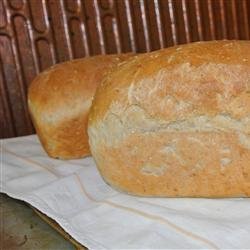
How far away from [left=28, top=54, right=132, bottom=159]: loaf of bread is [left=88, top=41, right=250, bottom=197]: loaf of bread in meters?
0.28

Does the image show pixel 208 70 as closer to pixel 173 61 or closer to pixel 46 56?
pixel 173 61

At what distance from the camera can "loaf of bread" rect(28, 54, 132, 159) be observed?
108 centimetres

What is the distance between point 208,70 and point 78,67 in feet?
1.59

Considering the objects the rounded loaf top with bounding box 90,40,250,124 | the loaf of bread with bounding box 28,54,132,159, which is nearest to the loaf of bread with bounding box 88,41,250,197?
the rounded loaf top with bounding box 90,40,250,124

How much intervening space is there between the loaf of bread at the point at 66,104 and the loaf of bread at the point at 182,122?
283 millimetres

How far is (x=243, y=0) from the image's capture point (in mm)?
1993

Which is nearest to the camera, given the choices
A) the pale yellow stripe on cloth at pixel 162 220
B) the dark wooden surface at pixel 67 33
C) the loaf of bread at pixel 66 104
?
the pale yellow stripe on cloth at pixel 162 220

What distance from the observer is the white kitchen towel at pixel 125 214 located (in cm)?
63

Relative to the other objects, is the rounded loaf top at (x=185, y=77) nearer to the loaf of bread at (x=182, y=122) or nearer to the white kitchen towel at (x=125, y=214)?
the loaf of bread at (x=182, y=122)

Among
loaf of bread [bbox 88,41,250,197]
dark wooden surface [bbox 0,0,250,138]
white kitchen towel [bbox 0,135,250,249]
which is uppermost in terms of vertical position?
dark wooden surface [bbox 0,0,250,138]

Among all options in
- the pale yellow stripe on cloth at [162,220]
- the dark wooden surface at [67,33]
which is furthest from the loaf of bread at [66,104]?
the dark wooden surface at [67,33]

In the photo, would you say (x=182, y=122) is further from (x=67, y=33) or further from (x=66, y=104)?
(x=67, y=33)

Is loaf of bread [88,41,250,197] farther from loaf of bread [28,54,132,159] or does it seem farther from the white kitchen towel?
loaf of bread [28,54,132,159]

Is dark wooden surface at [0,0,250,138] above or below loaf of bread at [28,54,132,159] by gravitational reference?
above
